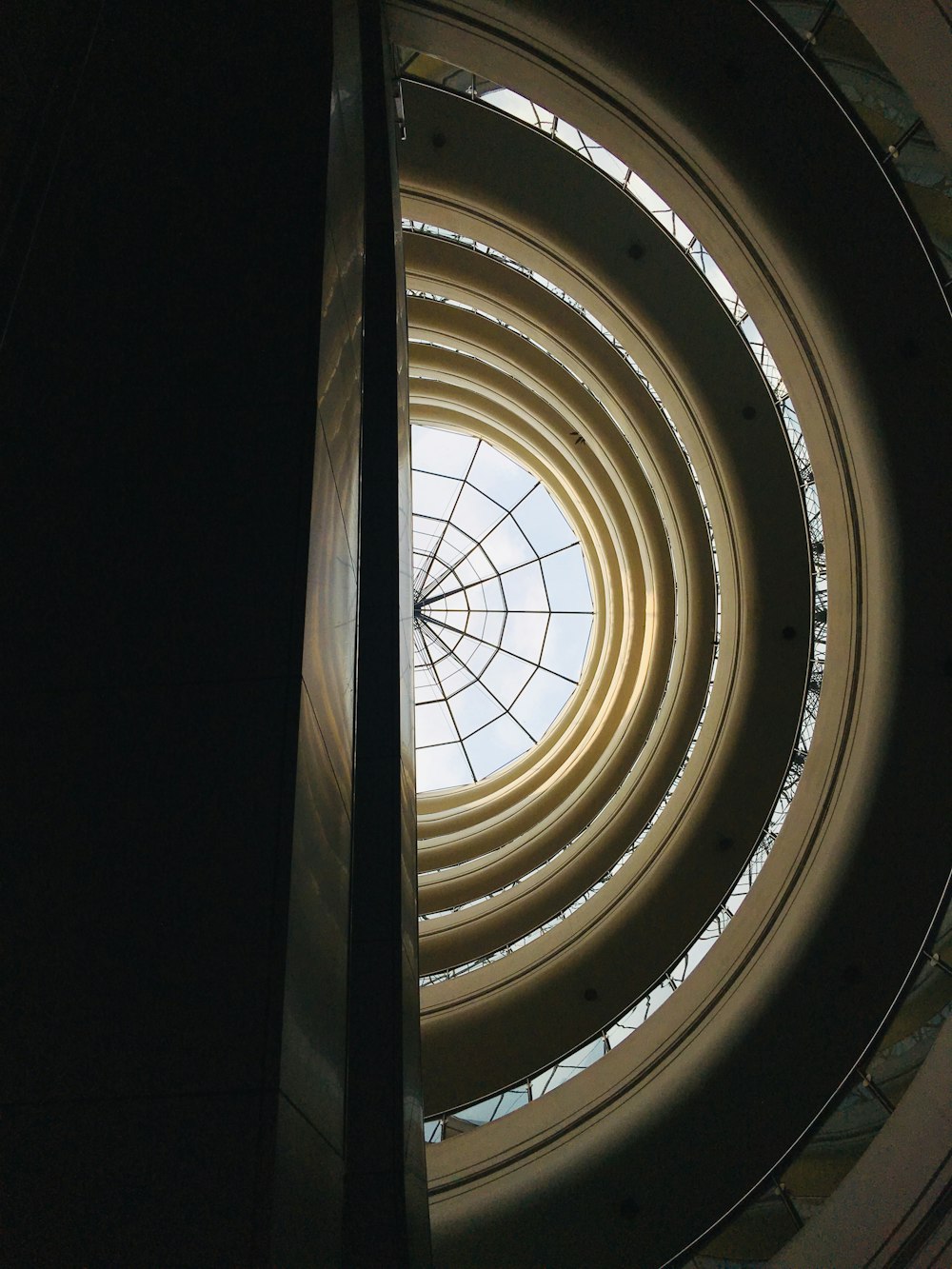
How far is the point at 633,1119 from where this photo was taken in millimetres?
9844

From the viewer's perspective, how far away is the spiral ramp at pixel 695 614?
26.5 feet

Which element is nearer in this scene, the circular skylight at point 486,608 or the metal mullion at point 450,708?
the circular skylight at point 486,608

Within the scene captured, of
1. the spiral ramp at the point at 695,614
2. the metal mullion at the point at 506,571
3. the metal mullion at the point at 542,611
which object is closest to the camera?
the spiral ramp at the point at 695,614

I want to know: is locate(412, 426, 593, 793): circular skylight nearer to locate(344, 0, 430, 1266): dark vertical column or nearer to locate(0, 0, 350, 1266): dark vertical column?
locate(344, 0, 430, 1266): dark vertical column

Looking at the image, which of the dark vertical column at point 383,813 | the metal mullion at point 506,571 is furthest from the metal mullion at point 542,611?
the dark vertical column at point 383,813

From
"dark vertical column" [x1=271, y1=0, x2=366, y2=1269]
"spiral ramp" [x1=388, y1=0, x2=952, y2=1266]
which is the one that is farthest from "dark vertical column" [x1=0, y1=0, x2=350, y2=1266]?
"spiral ramp" [x1=388, y1=0, x2=952, y2=1266]

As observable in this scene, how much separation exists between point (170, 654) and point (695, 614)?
1259cm

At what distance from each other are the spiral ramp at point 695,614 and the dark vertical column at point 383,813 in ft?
8.90

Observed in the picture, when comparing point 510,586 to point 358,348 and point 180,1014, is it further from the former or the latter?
point 180,1014

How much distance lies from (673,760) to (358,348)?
1143 centimetres

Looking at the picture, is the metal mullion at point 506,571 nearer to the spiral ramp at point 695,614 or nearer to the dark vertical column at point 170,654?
the spiral ramp at point 695,614

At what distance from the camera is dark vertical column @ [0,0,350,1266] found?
219 cm

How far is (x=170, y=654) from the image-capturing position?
2770 millimetres

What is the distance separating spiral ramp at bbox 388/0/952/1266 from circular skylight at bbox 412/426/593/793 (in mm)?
4803
